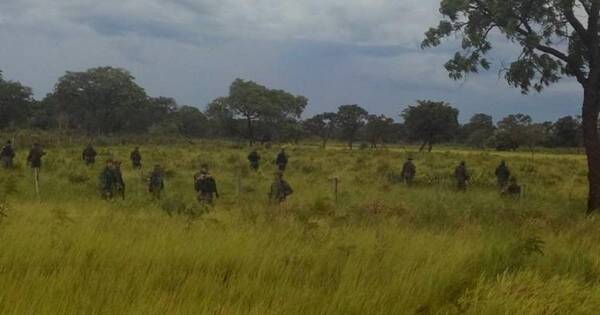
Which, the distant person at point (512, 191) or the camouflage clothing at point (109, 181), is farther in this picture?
the distant person at point (512, 191)

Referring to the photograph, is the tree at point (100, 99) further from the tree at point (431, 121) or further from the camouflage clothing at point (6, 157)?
the camouflage clothing at point (6, 157)

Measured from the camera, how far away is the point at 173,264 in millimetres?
5324

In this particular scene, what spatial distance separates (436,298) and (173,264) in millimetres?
2120

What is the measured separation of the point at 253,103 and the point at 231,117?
5.04m

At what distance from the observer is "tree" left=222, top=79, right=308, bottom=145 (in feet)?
287

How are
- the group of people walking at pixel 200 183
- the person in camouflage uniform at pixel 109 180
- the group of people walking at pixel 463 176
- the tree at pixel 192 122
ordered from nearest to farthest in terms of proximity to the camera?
the group of people walking at pixel 200 183 < the person in camouflage uniform at pixel 109 180 < the group of people walking at pixel 463 176 < the tree at pixel 192 122

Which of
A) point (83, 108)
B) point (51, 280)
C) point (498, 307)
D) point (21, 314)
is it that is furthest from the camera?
point (83, 108)

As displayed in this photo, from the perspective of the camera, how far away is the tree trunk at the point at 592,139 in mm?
18328

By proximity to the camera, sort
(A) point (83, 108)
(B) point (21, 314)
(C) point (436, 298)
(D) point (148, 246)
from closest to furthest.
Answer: (B) point (21, 314) → (C) point (436, 298) → (D) point (148, 246) → (A) point (83, 108)

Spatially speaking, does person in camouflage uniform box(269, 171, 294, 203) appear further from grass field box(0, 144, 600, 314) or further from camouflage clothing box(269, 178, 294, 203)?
grass field box(0, 144, 600, 314)

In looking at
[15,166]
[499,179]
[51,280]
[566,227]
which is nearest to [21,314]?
[51,280]

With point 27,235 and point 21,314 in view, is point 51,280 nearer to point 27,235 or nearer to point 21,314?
point 21,314

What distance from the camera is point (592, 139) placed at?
18.9 metres

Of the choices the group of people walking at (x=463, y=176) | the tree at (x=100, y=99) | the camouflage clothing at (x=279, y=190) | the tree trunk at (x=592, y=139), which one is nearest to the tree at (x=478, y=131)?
the tree at (x=100, y=99)
